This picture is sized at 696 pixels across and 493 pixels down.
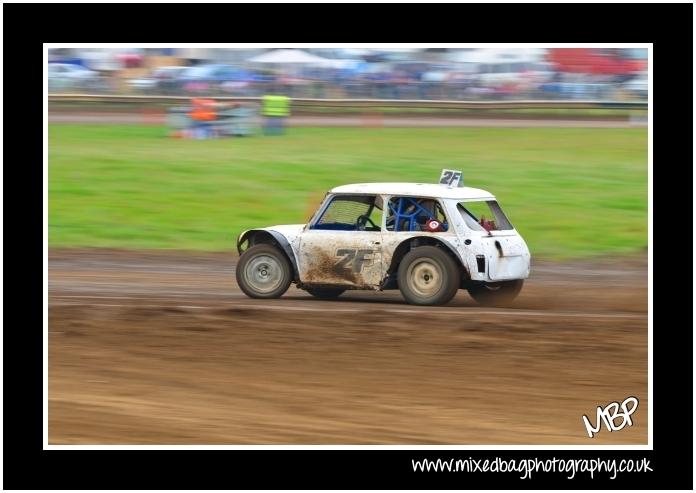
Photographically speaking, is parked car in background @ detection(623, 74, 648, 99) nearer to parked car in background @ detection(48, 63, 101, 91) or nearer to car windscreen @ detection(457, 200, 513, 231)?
parked car in background @ detection(48, 63, 101, 91)

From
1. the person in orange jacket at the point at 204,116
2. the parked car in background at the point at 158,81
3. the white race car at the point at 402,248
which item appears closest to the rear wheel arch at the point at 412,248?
the white race car at the point at 402,248

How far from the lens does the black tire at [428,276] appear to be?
1309cm

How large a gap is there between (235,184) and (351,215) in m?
11.2

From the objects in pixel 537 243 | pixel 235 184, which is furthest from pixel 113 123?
pixel 537 243

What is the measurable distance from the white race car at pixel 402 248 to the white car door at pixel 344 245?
12 mm

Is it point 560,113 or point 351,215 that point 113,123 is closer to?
point 560,113

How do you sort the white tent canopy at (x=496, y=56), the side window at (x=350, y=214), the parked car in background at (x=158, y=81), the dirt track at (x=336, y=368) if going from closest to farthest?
the dirt track at (x=336, y=368)
the side window at (x=350, y=214)
the white tent canopy at (x=496, y=56)
the parked car in background at (x=158, y=81)

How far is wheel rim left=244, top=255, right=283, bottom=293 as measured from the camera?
14.0m

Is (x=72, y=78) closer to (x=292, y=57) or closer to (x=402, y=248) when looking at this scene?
(x=292, y=57)

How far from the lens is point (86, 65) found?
34.3 meters

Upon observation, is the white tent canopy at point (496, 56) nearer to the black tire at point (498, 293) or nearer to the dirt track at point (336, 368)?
the dirt track at point (336, 368)

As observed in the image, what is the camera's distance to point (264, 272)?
46.3 ft

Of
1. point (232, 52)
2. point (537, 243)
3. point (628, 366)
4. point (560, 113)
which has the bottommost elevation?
point (628, 366)

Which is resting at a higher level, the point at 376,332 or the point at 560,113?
the point at 560,113
